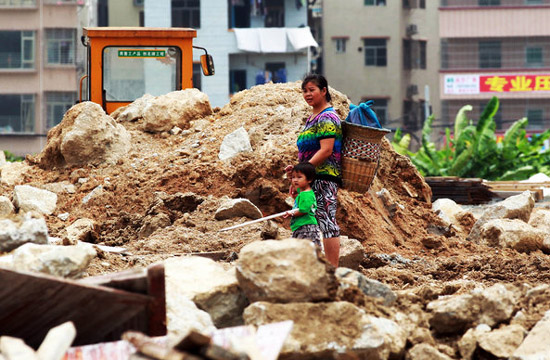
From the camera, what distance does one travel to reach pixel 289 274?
541 centimetres

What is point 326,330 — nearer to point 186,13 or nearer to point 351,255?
point 351,255

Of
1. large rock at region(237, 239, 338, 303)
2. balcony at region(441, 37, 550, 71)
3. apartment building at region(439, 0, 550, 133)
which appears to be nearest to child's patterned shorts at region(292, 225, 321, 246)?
large rock at region(237, 239, 338, 303)

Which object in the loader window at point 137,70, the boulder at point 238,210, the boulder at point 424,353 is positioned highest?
the loader window at point 137,70

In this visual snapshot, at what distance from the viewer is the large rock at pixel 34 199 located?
10.7m

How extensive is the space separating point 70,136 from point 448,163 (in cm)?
1324

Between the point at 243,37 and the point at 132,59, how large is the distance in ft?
96.1

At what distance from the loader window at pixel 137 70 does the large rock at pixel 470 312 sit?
9.24 meters

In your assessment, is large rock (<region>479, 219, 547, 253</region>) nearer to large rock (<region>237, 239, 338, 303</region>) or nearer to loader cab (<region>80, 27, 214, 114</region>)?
loader cab (<region>80, 27, 214, 114</region>)

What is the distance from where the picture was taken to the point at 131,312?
17.4 feet

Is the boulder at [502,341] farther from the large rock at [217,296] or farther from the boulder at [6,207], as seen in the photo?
the boulder at [6,207]

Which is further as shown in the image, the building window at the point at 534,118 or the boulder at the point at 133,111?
the building window at the point at 534,118

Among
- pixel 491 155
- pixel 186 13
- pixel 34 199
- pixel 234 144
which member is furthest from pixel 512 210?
pixel 186 13

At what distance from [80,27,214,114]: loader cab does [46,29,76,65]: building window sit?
3302cm

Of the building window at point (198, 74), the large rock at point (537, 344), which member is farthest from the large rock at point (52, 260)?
the building window at point (198, 74)
